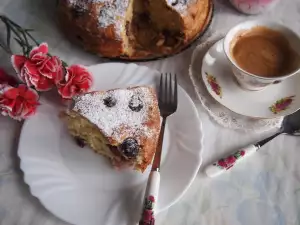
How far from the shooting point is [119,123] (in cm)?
118

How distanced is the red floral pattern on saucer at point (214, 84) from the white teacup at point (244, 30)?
2.9 inches

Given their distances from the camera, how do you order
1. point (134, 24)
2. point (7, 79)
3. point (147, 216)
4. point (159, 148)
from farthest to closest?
1. point (134, 24)
2. point (7, 79)
3. point (159, 148)
4. point (147, 216)

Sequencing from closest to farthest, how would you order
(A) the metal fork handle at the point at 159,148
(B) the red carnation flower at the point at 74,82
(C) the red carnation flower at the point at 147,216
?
(C) the red carnation flower at the point at 147,216 < (A) the metal fork handle at the point at 159,148 < (B) the red carnation flower at the point at 74,82

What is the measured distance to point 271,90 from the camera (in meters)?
1.35

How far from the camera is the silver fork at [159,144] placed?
104 centimetres

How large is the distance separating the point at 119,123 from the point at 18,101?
1.08 ft

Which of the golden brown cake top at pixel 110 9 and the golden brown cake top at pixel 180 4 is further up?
the golden brown cake top at pixel 180 4

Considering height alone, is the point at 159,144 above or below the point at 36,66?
below

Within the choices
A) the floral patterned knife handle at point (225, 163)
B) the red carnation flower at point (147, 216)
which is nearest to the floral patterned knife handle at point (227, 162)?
the floral patterned knife handle at point (225, 163)

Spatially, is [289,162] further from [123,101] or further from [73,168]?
[73,168]

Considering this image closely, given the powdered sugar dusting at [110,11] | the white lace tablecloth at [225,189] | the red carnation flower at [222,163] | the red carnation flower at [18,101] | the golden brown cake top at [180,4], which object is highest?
the golden brown cake top at [180,4]

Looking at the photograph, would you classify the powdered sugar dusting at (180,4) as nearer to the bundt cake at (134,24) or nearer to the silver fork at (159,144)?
the bundt cake at (134,24)

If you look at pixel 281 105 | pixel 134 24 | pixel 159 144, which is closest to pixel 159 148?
pixel 159 144

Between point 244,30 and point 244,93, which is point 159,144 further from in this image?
point 244,30
